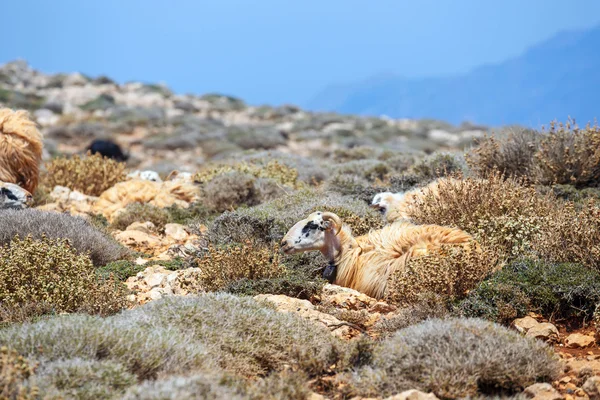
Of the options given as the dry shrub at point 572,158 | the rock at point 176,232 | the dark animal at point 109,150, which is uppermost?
the dark animal at point 109,150

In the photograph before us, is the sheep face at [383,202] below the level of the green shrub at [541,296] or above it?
above

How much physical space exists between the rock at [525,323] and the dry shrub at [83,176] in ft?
31.3

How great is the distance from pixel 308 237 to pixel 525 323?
2412 mm

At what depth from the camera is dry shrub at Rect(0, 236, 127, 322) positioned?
533cm

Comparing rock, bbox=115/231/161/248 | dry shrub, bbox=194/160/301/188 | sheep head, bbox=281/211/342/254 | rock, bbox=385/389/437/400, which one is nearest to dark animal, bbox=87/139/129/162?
dry shrub, bbox=194/160/301/188

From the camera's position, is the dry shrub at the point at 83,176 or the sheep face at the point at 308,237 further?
the dry shrub at the point at 83,176

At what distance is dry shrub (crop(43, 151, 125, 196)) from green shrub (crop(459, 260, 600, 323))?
912cm

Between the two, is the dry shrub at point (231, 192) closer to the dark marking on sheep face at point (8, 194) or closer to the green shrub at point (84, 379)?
the dark marking on sheep face at point (8, 194)

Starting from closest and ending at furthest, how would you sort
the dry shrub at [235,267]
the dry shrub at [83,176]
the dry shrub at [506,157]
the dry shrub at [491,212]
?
the dry shrub at [235,267] < the dry shrub at [491,212] < the dry shrub at [506,157] < the dry shrub at [83,176]

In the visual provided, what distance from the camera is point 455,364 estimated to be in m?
4.02

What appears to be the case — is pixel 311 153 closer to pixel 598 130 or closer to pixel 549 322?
pixel 598 130

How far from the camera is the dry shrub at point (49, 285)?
5328 mm

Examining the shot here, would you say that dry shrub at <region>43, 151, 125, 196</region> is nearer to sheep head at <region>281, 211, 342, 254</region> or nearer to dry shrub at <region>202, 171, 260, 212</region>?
dry shrub at <region>202, 171, 260, 212</region>

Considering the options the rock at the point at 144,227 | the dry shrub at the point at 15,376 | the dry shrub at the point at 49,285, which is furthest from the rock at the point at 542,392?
the rock at the point at 144,227
